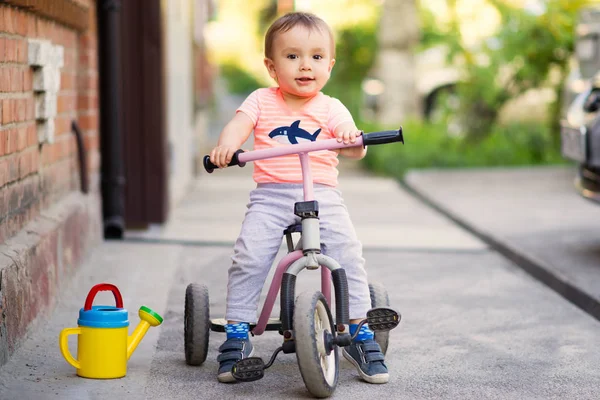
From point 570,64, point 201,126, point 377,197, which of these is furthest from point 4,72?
point 201,126

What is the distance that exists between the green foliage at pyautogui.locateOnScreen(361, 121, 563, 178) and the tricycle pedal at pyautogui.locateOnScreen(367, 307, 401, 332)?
10.3m

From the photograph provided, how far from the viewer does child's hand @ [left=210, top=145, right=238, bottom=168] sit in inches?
164

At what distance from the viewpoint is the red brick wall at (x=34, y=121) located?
470 cm

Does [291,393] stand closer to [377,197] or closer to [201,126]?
[377,197]

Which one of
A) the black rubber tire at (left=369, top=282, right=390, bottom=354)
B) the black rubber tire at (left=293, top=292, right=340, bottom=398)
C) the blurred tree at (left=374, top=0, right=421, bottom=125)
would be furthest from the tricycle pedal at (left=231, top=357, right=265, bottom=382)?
the blurred tree at (left=374, top=0, right=421, bottom=125)

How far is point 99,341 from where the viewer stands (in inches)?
166

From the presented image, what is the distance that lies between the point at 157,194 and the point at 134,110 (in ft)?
2.29

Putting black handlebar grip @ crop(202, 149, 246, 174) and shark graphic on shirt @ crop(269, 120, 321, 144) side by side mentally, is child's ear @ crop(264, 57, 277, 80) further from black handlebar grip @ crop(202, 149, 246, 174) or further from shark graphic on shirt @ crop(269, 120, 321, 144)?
black handlebar grip @ crop(202, 149, 246, 174)

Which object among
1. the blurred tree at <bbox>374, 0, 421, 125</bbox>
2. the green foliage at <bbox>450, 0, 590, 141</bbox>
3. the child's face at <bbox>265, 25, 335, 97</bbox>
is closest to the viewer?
the child's face at <bbox>265, 25, 335, 97</bbox>

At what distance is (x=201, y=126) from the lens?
1753 centimetres

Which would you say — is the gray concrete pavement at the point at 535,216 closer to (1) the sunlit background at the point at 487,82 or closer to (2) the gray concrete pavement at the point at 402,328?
(2) the gray concrete pavement at the point at 402,328

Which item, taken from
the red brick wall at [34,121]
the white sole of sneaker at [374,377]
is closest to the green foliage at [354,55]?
the red brick wall at [34,121]

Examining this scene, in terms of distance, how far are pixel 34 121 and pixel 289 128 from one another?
161cm

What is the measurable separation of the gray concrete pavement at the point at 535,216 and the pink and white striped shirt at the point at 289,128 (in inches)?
84.3
